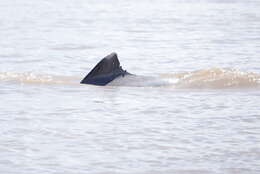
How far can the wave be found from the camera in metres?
14.8

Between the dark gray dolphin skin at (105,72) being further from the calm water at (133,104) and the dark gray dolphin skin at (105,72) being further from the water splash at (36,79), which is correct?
the water splash at (36,79)

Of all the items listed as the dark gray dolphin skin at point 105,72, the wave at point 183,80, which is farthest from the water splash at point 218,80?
the dark gray dolphin skin at point 105,72

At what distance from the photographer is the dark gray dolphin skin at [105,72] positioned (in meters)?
14.6

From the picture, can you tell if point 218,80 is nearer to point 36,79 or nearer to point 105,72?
point 105,72

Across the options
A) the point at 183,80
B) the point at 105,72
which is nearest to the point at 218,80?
the point at 183,80

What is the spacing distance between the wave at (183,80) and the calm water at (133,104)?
Answer: 0.08ft

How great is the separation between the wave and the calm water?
0.02 meters

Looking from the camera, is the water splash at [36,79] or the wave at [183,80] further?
the water splash at [36,79]

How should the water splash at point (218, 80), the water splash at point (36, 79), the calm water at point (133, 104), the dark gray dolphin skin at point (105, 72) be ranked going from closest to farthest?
1. the calm water at point (133, 104)
2. the dark gray dolphin skin at point (105, 72)
3. the water splash at point (218, 80)
4. the water splash at point (36, 79)

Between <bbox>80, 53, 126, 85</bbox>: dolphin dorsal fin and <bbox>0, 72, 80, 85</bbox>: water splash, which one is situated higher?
<bbox>80, 53, 126, 85</bbox>: dolphin dorsal fin

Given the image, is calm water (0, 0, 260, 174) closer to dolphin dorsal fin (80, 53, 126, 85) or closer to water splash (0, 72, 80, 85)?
water splash (0, 72, 80, 85)

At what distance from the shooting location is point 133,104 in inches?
507


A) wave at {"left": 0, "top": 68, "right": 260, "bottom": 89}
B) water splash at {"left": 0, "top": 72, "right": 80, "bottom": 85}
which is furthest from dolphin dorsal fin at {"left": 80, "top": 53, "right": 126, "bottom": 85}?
water splash at {"left": 0, "top": 72, "right": 80, "bottom": 85}

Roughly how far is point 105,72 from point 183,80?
155cm
